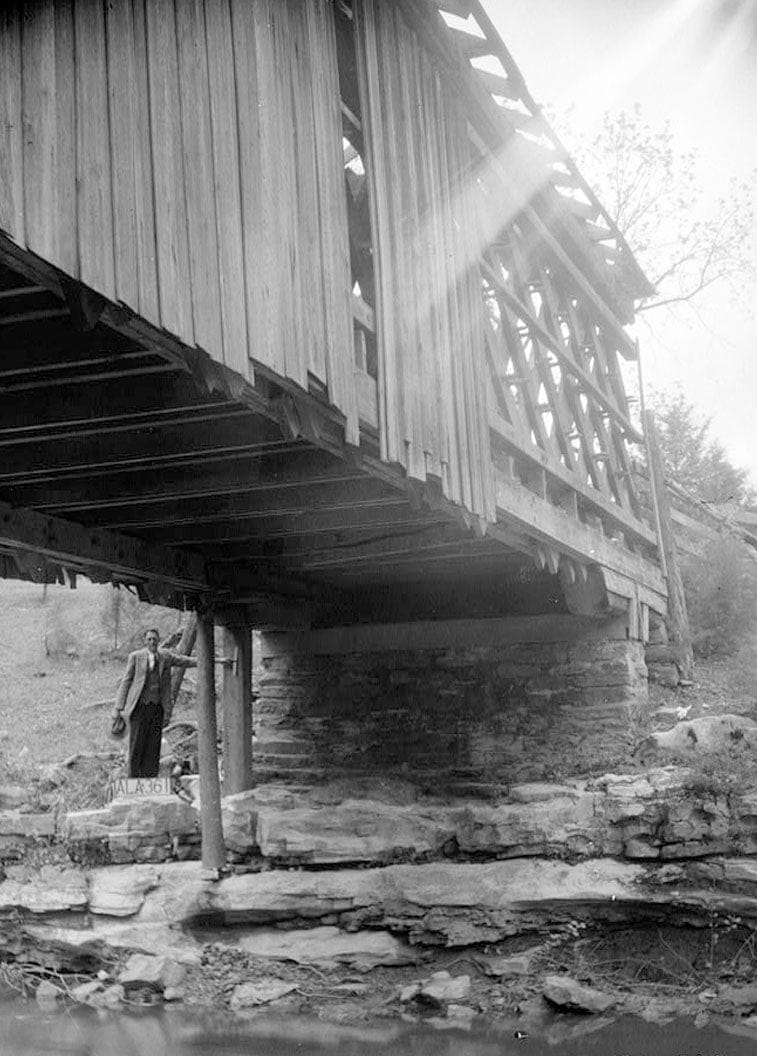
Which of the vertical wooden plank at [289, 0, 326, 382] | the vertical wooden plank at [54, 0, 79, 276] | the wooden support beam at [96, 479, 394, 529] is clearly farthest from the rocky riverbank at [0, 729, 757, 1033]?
the vertical wooden plank at [54, 0, 79, 276]

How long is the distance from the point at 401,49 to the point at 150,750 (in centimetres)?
770

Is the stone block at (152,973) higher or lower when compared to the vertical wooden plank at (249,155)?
lower

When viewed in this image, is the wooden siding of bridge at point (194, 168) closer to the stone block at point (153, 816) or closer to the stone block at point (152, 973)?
the stone block at point (152, 973)

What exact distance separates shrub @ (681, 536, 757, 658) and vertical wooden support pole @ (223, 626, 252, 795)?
5634 millimetres

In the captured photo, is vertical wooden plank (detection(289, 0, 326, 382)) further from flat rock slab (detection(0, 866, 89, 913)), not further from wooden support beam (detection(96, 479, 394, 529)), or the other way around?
flat rock slab (detection(0, 866, 89, 913))

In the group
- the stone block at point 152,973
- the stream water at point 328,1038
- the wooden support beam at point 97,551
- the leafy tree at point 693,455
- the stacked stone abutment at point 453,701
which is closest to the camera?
the wooden support beam at point 97,551

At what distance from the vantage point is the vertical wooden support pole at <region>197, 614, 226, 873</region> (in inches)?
354

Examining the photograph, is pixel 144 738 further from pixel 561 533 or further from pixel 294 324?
pixel 294 324

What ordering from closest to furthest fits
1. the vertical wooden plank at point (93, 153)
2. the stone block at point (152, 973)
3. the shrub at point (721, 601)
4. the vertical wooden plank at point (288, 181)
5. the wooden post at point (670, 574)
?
1. the vertical wooden plank at point (93, 153)
2. the vertical wooden plank at point (288, 181)
3. the stone block at point (152, 973)
4. the wooden post at point (670, 574)
5. the shrub at point (721, 601)

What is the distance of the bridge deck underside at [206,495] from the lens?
4.07m

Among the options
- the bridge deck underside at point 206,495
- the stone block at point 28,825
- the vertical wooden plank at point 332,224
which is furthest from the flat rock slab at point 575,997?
the vertical wooden plank at point 332,224

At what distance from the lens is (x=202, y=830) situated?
904 cm

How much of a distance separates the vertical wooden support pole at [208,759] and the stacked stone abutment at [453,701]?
163 centimetres

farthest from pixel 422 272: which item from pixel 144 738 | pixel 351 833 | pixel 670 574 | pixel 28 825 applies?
pixel 670 574
